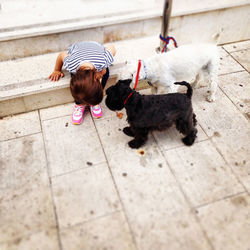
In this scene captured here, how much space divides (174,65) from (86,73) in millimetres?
1060

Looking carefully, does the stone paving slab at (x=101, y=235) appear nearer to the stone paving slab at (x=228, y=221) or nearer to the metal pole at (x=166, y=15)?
the stone paving slab at (x=228, y=221)

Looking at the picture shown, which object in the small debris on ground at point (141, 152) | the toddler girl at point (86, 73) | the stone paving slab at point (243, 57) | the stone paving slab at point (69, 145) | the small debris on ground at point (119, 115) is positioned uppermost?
the toddler girl at point (86, 73)

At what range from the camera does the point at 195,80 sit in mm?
3586

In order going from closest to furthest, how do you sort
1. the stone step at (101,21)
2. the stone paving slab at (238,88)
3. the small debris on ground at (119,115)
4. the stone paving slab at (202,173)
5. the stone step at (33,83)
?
the stone paving slab at (202,173) → the stone step at (33,83) → the small debris on ground at (119,115) → the stone paving slab at (238,88) → the stone step at (101,21)

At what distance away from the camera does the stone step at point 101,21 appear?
139 inches

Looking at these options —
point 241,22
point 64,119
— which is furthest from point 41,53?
point 241,22

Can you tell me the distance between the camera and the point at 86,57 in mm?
2955

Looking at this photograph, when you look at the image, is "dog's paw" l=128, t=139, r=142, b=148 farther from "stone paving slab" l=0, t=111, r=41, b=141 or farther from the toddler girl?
"stone paving slab" l=0, t=111, r=41, b=141

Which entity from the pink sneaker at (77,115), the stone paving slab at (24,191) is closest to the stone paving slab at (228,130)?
the pink sneaker at (77,115)

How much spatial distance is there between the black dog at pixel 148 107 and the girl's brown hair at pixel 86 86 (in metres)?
0.18

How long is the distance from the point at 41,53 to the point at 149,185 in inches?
101

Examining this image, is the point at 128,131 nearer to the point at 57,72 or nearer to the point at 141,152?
the point at 141,152

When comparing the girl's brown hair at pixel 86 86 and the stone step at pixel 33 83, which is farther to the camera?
the stone step at pixel 33 83

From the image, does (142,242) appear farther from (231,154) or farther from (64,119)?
(64,119)
